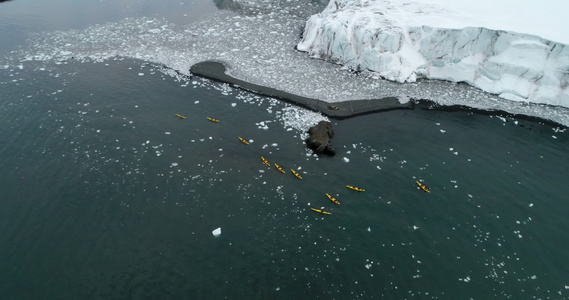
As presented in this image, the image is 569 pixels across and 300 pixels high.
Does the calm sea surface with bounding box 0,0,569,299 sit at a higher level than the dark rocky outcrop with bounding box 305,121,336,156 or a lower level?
lower

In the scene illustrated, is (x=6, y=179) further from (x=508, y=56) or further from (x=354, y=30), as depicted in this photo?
(x=508, y=56)

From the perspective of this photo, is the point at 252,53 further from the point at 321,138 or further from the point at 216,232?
the point at 216,232

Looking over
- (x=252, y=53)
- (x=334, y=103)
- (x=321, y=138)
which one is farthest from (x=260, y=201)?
(x=252, y=53)

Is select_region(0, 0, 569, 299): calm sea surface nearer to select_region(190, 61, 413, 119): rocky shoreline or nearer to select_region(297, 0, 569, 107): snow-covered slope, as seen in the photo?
select_region(190, 61, 413, 119): rocky shoreline

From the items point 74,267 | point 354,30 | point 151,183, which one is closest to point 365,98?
point 354,30

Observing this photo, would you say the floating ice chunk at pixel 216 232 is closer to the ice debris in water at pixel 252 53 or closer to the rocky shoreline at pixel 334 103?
the ice debris in water at pixel 252 53

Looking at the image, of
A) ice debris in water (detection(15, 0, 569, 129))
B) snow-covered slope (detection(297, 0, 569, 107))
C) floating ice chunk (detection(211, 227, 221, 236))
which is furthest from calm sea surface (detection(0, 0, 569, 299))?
snow-covered slope (detection(297, 0, 569, 107))
